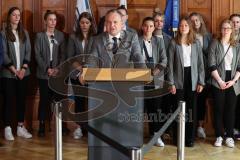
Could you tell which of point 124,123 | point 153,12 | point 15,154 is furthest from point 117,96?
point 153,12

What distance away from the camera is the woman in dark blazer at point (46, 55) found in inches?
243

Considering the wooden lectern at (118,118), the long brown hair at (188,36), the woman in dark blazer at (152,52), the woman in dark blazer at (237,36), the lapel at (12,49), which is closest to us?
the wooden lectern at (118,118)

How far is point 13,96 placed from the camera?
6082 millimetres

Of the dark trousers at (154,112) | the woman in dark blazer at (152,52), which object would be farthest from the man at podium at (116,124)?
the dark trousers at (154,112)

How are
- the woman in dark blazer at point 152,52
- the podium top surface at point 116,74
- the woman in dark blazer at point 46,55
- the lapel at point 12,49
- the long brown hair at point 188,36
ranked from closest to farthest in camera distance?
the podium top surface at point 116,74, the long brown hair at point 188,36, the woman in dark blazer at point 152,52, the lapel at point 12,49, the woman in dark blazer at point 46,55

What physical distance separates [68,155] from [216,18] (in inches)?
114

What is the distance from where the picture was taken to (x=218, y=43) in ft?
18.8

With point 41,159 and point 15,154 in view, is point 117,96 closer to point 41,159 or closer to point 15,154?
point 41,159

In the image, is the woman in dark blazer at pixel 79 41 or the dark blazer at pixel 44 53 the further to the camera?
the dark blazer at pixel 44 53

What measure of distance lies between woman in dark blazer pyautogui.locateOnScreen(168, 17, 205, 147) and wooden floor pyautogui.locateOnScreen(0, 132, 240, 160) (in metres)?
0.29

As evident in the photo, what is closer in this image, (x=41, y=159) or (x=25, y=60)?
(x=41, y=159)

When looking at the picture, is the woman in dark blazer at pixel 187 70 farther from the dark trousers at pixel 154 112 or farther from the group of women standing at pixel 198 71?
the dark trousers at pixel 154 112

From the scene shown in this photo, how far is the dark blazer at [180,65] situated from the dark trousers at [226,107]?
28 centimetres

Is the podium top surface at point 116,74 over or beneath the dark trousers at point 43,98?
over
